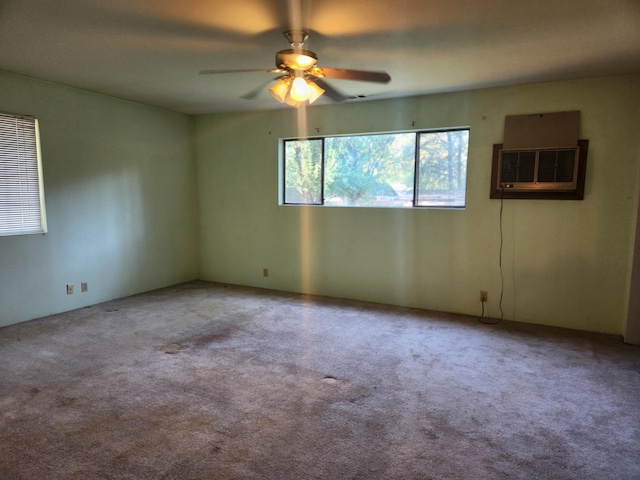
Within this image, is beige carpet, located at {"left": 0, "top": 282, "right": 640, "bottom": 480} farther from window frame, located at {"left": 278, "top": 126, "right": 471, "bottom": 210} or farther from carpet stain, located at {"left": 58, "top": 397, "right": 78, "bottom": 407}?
window frame, located at {"left": 278, "top": 126, "right": 471, "bottom": 210}

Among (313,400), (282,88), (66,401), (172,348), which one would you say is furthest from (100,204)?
(313,400)

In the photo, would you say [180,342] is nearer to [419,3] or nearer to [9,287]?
[9,287]

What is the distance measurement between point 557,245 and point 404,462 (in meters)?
2.99

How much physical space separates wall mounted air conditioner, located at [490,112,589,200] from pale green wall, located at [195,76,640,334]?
0.09m

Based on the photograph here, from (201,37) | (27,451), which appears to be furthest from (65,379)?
(201,37)

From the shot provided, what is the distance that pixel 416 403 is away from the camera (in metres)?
2.45

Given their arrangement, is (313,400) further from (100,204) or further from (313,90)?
(100,204)

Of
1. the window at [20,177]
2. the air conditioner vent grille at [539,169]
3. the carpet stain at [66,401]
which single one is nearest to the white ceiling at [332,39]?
the window at [20,177]

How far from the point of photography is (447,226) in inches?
171

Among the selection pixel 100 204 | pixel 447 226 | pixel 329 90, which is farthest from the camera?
pixel 100 204

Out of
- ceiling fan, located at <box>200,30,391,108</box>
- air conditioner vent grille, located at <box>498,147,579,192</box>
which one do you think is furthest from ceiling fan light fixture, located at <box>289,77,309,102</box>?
air conditioner vent grille, located at <box>498,147,579,192</box>

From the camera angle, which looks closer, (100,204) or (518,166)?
(518,166)

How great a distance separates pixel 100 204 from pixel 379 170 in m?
3.40

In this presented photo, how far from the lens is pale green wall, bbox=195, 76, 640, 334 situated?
364 cm
